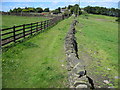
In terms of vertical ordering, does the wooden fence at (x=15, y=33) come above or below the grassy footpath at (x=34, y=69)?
above

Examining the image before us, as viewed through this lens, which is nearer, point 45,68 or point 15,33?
point 45,68

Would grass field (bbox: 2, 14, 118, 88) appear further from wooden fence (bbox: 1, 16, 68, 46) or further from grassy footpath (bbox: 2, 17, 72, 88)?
wooden fence (bbox: 1, 16, 68, 46)

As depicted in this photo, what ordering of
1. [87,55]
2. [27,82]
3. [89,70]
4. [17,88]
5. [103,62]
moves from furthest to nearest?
[87,55] < [103,62] < [89,70] < [27,82] < [17,88]

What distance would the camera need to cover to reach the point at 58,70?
6059 millimetres

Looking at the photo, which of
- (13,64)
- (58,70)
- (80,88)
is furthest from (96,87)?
(13,64)

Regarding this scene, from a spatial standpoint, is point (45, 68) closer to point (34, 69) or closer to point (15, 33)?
point (34, 69)

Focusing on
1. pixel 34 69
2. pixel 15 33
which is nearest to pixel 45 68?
pixel 34 69

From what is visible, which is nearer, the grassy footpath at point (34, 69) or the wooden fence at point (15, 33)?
the grassy footpath at point (34, 69)

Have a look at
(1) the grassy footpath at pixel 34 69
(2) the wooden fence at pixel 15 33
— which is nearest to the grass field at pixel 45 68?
(1) the grassy footpath at pixel 34 69

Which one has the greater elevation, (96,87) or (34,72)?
(34,72)

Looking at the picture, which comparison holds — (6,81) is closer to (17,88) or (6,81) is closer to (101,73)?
(17,88)

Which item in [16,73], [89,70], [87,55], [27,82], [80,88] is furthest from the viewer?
[87,55]

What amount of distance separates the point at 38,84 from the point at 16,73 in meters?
1.27

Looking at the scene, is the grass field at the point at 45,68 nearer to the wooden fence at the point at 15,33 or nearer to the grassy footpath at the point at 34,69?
the grassy footpath at the point at 34,69
